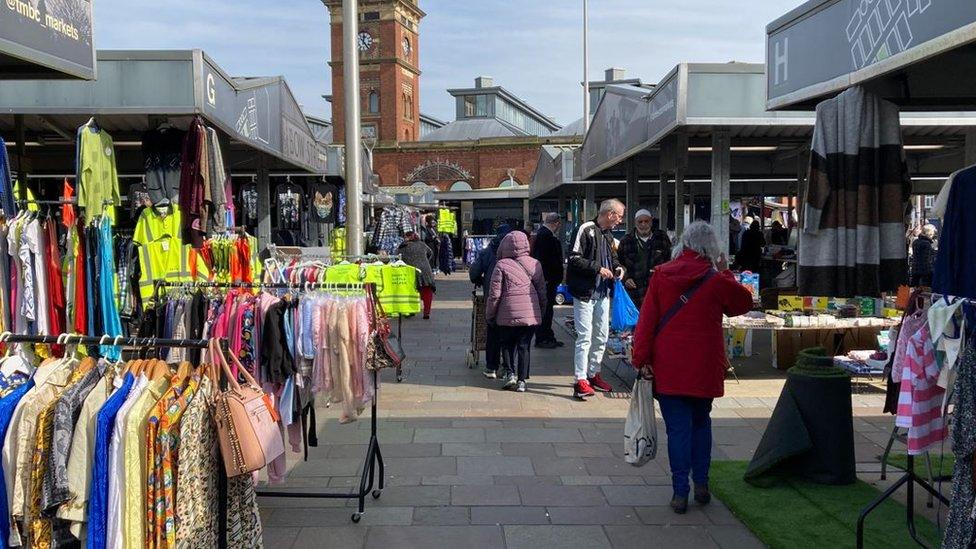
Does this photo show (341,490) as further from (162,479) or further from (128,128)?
(128,128)

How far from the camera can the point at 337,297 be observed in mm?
5129

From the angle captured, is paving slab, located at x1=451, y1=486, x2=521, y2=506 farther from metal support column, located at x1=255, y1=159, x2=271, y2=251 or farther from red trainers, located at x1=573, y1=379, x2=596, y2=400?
metal support column, located at x1=255, y1=159, x2=271, y2=251

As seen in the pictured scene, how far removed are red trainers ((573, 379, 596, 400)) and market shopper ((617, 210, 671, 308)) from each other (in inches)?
50.2

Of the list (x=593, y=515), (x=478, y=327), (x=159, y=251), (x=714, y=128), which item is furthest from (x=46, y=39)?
(x=714, y=128)

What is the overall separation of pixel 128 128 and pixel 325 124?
60118 millimetres

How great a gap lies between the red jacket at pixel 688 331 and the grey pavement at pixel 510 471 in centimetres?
85

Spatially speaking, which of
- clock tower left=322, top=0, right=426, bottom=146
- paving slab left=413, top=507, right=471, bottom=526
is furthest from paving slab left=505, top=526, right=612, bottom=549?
clock tower left=322, top=0, right=426, bottom=146

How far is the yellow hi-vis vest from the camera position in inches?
272

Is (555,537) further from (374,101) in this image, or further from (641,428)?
(374,101)

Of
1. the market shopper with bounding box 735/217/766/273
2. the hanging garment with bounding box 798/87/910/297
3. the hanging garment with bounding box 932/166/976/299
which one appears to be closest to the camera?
the hanging garment with bounding box 932/166/976/299

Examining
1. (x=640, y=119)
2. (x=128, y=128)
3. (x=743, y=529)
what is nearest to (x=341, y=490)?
(x=743, y=529)

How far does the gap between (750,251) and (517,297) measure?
31.1 ft

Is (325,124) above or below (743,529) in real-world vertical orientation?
above

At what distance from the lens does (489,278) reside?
929 centimetres
